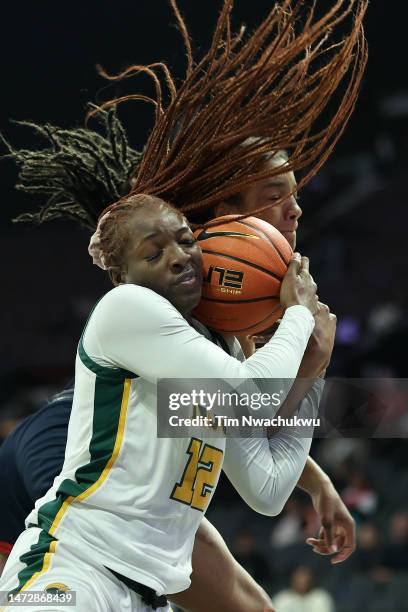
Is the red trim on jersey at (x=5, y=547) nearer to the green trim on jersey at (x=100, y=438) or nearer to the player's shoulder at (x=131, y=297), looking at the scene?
the green trim on jersey at (x=100, y=438)

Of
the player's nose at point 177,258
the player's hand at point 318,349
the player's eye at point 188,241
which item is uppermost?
the player's eye at point 188,241

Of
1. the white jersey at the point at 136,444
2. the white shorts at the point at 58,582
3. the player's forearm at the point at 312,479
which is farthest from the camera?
the player's forearm at the point at 312,479

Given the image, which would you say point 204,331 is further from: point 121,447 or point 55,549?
point 55,549

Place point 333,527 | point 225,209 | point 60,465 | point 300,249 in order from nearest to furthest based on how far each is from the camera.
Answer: point 225,209, point 60,465, point 333,527, point 300,249

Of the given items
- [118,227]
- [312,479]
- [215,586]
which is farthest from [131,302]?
[312,479]

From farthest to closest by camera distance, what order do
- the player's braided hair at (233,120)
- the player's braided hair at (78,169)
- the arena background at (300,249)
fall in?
the arena background at (300,249)
the player's braided hair at (78,169)
the player's braided hair at (233,120)

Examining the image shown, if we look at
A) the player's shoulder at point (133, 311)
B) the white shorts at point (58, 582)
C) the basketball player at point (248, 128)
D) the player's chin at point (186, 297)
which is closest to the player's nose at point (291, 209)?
the basketball player at point (248, 128)

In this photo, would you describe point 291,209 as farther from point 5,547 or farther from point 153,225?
point 5,547

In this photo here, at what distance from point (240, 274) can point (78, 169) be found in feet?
3.45

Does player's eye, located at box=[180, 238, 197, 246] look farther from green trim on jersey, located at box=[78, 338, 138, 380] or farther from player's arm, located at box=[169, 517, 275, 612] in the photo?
player's arm, located at box=[169, 517, 275, 612]

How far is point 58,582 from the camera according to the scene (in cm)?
226

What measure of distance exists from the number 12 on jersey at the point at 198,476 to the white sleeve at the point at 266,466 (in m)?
0.05

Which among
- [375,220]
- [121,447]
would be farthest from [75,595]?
[375,220]

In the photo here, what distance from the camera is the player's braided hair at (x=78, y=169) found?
3.32m
